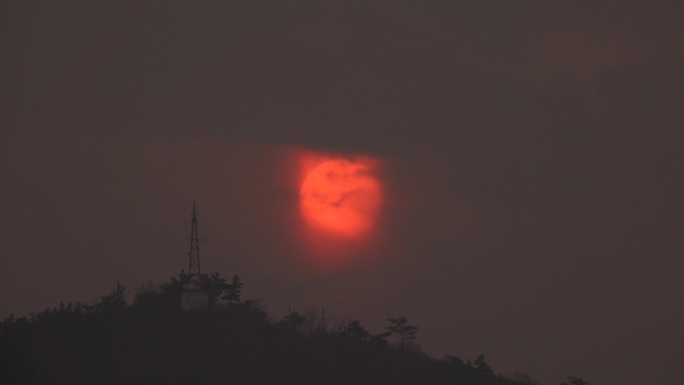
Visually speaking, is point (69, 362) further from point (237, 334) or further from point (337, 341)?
point (337, 341)

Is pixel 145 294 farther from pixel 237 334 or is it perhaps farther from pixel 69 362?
pixel 69 362

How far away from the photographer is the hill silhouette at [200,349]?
6016 cm

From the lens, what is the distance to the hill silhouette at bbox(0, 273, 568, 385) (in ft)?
197

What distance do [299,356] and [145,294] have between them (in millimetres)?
10753

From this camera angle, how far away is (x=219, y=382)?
6019cm

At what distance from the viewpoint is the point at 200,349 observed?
210 feet

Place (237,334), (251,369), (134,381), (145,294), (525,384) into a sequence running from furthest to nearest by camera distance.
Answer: (525,384) → (145,294) → (237,334) → (251,369) → (134,381)

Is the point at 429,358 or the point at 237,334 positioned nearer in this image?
the point at 237,334

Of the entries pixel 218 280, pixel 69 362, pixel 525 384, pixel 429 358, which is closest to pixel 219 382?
pixel 69 362

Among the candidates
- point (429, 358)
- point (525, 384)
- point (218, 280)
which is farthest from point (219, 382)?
point (525, 384)

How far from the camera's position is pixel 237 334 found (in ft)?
221

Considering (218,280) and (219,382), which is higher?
(218,280)

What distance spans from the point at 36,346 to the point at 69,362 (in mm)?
2106

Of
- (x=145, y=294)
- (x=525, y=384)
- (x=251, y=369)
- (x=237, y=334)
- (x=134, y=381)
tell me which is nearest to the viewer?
(x=134, y=381)
